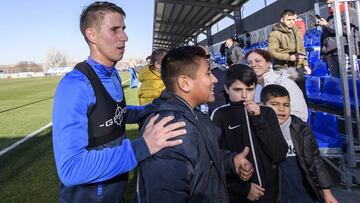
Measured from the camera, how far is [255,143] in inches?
93.7

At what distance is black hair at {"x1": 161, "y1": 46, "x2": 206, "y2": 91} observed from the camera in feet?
5.55

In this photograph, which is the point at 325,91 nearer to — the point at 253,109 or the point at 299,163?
the point at 299,163

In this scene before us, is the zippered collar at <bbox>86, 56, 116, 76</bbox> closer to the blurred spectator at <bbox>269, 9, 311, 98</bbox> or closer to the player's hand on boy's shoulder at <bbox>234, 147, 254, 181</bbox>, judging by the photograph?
the player's hand on boy's shoulder at <bbox>234, 147, 254, 181</bbox>

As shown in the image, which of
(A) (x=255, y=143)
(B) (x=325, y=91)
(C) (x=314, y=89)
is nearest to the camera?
(A) (x=255, y=143)

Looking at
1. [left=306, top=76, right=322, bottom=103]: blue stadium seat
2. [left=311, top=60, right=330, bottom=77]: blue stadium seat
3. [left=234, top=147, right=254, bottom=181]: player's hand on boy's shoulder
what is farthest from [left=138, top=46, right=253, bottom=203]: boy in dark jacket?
[left=311, top=60, right=330, bottom=77]: blue stadium seat

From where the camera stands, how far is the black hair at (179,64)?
1.69 m

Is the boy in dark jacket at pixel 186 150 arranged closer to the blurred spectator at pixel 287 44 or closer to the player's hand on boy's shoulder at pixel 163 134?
the player's hand on boy's shoulder at pixel 163 134

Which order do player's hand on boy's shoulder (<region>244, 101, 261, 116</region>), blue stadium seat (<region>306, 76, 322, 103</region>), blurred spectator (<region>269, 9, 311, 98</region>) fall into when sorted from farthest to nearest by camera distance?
blue stadium seat (<region>306, 76, 322, 103</region>), blurred spectator (<region>269, 9, 311, 98</region>), player's hand on boy's shoulder (<region>244, 101, 261, 116</region>)

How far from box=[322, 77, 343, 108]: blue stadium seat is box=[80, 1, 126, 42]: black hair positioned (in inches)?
210

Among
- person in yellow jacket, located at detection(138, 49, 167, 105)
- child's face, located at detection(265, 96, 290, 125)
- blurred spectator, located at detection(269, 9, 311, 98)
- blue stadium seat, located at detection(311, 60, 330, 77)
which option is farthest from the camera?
blue stadium seat, located at detection(311, 60, 330, 77)

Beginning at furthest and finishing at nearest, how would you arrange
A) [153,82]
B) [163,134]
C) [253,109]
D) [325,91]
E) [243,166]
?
1. [325,91]
2. [153,82]
3. [253,109]
4. [243,166]
5. [163,134]

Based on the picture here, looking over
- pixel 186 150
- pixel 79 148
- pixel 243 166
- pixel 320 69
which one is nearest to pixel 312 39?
pixel 320 69

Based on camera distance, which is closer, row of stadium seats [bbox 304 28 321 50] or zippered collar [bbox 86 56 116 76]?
zippered collar [bbox 86 56 116 76]

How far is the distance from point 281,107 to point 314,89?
5232mm
